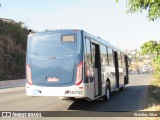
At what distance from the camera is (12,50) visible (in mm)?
55812

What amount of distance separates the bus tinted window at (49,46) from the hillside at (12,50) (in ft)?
116

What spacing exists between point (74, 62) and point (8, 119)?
3404mm

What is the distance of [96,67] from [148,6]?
20.6ft

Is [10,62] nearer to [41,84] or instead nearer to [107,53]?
[107,53]

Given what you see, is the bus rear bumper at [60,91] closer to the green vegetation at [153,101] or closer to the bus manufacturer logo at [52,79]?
the bus manufacturer logo at [52,79]

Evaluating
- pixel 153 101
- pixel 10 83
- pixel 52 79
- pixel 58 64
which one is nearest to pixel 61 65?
pixel 58 64

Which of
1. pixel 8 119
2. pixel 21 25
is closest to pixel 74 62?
pixel 8 119

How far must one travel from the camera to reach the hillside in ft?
170

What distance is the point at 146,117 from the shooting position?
1169 cm

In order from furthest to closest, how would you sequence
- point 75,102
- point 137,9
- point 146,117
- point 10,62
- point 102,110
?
point 10,62 < point 75,102 < point 102,110 < point 146,117 < point 137,9

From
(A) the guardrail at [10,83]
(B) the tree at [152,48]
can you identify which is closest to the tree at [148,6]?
(B) the tree at [152,48]

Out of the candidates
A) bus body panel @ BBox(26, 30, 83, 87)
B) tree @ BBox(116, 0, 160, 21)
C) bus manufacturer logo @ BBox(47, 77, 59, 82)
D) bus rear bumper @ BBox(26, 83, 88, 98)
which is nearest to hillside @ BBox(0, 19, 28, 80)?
bus body panel @ BBox(26, 30, 83, 87)

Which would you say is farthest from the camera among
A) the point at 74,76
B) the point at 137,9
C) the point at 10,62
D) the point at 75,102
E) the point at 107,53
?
the point at 10,62

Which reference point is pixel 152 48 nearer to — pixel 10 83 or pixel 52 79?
pixel 52 79
